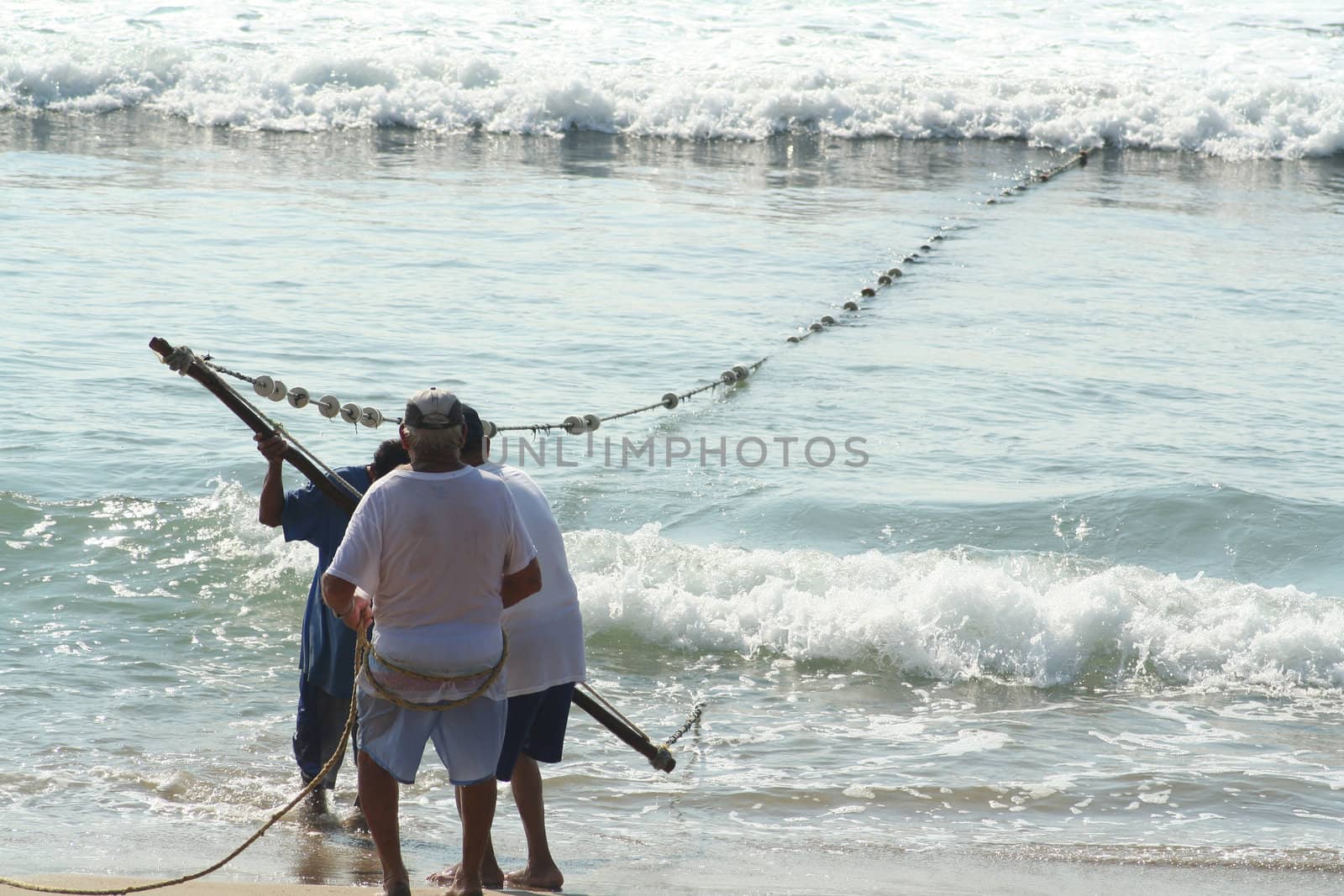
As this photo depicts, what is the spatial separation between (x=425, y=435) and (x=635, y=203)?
14.8 m

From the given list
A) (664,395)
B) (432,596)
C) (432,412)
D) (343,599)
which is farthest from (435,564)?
(664,395)

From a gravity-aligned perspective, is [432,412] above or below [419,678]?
above

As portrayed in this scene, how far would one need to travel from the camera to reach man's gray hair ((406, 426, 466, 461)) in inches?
140

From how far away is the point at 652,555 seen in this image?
25.3ft

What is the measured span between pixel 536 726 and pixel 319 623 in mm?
763

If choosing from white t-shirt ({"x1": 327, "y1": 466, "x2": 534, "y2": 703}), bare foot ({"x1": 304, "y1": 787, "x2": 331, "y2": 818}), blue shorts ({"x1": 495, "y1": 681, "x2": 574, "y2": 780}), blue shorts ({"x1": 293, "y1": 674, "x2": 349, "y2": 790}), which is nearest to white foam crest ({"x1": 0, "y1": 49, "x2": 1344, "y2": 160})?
bare foot ({"x1": 304, "y1": 787, "x2": 331, "y2": 818})

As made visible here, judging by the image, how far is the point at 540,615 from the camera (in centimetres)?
405

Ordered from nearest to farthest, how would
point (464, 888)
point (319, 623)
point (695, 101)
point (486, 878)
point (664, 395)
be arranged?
point (464, 888) → point (486, 878) → point (319, 623) → point (664, 395) → point (695, 101)

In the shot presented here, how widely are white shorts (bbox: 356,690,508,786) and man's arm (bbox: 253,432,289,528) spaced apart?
704mm

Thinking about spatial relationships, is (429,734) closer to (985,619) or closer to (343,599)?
(343,599)

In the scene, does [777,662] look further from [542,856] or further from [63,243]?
[63,243]

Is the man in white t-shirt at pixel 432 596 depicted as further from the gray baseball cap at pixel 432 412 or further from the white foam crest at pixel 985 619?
the white foam crest at pixel 985 619

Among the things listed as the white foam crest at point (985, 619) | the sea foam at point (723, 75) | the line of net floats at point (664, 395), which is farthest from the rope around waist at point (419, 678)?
the sea foam at point (723, 75)

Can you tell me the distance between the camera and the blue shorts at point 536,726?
4109mm
